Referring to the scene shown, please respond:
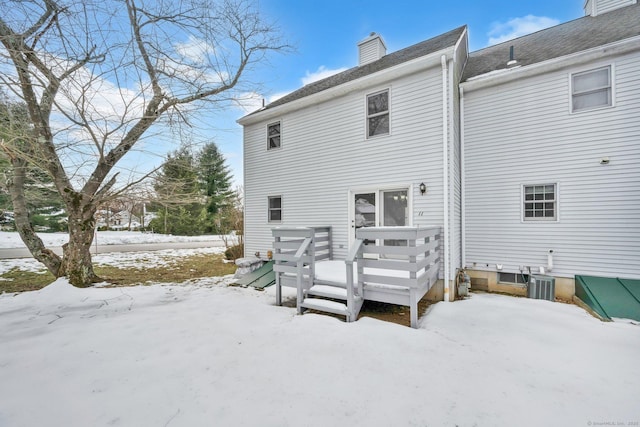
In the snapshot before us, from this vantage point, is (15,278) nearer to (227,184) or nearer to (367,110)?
(367,110)

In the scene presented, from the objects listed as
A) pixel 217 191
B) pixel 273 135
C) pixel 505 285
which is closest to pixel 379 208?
pixel 505 285

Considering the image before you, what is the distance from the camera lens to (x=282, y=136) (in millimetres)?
8086

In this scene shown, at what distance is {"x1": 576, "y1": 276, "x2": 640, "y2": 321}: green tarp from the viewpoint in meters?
4.21

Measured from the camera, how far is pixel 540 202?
19.4ft

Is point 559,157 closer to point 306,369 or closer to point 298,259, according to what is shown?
point 298,259

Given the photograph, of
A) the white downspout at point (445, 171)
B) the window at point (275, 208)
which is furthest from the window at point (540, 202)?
the window at point (275, 208)

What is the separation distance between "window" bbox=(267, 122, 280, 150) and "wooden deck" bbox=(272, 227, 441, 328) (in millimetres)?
4075

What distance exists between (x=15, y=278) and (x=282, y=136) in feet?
26.3

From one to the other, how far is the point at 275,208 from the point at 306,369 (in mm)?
6048

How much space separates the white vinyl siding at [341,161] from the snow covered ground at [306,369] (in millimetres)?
2871

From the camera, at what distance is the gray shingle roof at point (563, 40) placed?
220 inches

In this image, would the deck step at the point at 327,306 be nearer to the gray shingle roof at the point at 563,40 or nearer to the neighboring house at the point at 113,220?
the gray shingle roof at the point at 563,40

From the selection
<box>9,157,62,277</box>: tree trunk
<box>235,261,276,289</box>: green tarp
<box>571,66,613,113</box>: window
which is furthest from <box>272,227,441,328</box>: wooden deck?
<box>9,157,62,277</box>: tree trunk

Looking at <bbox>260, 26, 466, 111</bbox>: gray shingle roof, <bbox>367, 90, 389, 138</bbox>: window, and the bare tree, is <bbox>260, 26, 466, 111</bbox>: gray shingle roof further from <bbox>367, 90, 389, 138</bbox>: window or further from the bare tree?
the bare tree
